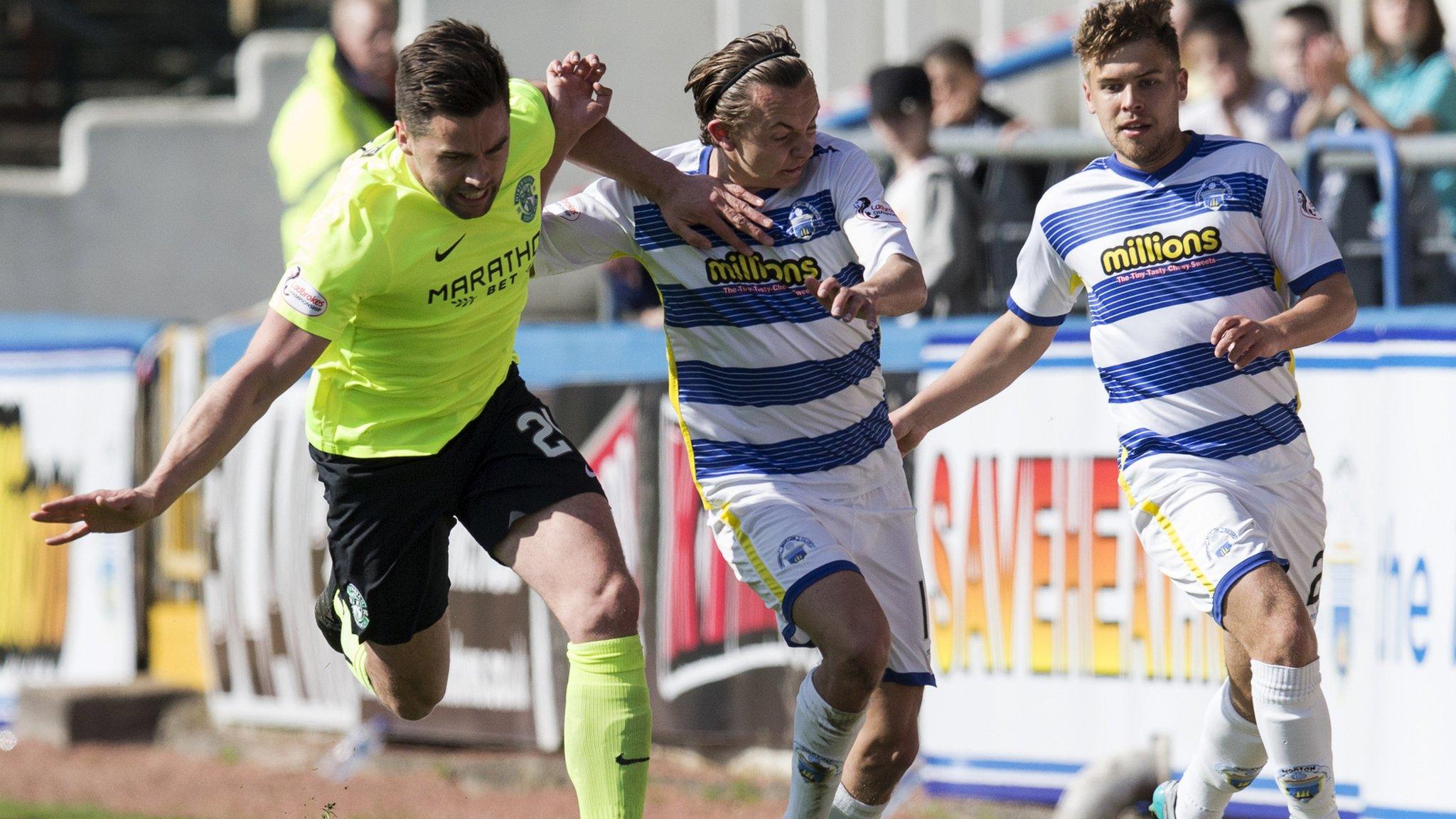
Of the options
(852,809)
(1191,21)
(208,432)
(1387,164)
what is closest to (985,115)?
(1191,21)

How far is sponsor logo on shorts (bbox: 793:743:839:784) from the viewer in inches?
210

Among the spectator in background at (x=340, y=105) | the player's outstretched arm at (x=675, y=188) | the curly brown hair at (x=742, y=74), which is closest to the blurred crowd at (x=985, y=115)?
the spectator in background at (x=340, y=105)

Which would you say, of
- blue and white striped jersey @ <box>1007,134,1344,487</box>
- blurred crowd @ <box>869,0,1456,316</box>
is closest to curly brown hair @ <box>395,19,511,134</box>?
blue and white striped jersey @ <box>1007,134,1344,487</box>

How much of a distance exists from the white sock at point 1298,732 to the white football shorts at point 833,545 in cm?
101

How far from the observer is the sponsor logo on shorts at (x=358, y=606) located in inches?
223

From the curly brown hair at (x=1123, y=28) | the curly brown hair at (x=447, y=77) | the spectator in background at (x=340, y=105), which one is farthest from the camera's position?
the spectator in background at (x=340, y=105)

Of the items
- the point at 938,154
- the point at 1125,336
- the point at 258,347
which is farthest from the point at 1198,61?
the point at 258,347

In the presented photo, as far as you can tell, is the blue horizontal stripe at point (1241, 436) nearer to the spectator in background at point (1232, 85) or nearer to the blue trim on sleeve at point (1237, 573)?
the blue trim on sleeve at point (1237, 573)

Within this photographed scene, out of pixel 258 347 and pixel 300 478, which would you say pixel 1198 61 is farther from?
pixel 258 347

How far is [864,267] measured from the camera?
5266mm

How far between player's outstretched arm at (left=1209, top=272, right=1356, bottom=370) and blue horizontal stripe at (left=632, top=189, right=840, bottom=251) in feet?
3.76

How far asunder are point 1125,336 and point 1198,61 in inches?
158

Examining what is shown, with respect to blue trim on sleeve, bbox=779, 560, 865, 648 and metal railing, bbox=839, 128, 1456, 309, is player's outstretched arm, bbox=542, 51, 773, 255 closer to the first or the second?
blue trim on sleeve, bbox=779, 560, 865, 648

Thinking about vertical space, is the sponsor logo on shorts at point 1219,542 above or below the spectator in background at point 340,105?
below
